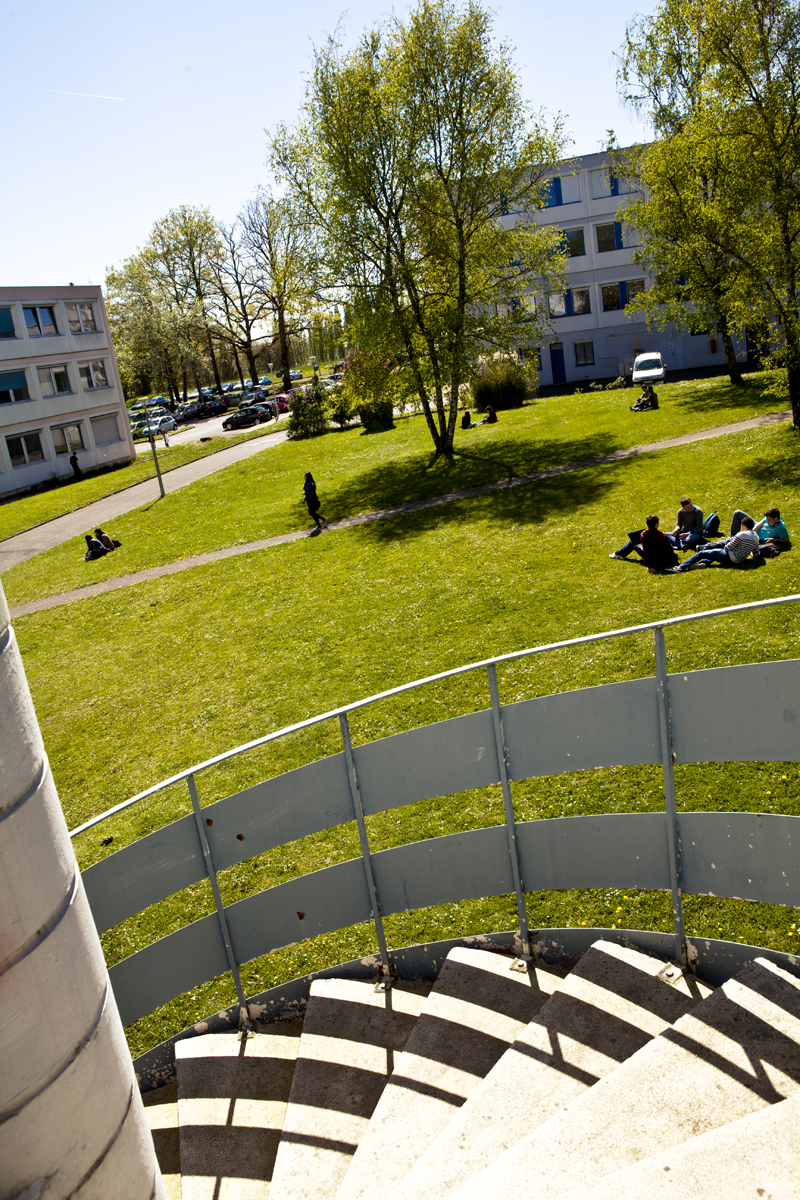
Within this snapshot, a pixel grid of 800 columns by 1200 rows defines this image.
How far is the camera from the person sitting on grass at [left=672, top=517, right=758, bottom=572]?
587 inches

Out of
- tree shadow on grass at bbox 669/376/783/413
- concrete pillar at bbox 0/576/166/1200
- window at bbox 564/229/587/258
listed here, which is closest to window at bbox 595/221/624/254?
window at bbox 564/229/587/258

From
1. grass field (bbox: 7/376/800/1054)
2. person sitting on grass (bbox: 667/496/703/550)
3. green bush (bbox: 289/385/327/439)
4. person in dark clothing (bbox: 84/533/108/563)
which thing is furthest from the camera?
green bush (bbox: 289/385/327/439)

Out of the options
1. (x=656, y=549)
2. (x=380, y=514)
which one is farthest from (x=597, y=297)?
(x=656, y=549)

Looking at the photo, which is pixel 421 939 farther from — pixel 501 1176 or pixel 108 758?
pixel 108 758

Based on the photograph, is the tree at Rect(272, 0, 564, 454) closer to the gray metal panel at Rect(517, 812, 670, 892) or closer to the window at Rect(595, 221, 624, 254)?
the window at Rect(595, 221, 624, 254)

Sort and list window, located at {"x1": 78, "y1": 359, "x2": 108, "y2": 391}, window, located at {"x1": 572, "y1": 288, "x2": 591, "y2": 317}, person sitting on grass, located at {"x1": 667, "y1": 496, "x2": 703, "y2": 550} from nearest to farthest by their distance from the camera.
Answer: person sitting on grass, located at {"x1": 667, "y1": 496, "x2": 703, "y2": 550} → window, located at {"x1": 572, "y1": 288, "x2": 591, "y2": 317} → window, located at {"x1": 78, "y1": 359, "x2": 108, "y2": 391}

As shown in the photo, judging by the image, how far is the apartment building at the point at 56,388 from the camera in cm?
4403

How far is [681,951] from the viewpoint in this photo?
5789 mm

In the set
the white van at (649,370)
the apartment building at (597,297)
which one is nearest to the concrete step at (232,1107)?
the white van at (649,370)

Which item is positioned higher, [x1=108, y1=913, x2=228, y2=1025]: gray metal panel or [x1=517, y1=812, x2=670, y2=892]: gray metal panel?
[x1=517, y1=812, x2=670, y2=892]: gray metal panel

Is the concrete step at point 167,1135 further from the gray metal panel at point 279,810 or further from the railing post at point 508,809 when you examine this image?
the railing post at point 508,809

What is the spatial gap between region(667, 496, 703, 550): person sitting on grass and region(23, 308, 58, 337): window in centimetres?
3880

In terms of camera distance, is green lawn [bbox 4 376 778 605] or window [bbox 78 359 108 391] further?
window [bbox 78 359 108 391]

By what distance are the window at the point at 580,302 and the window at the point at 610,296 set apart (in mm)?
899
